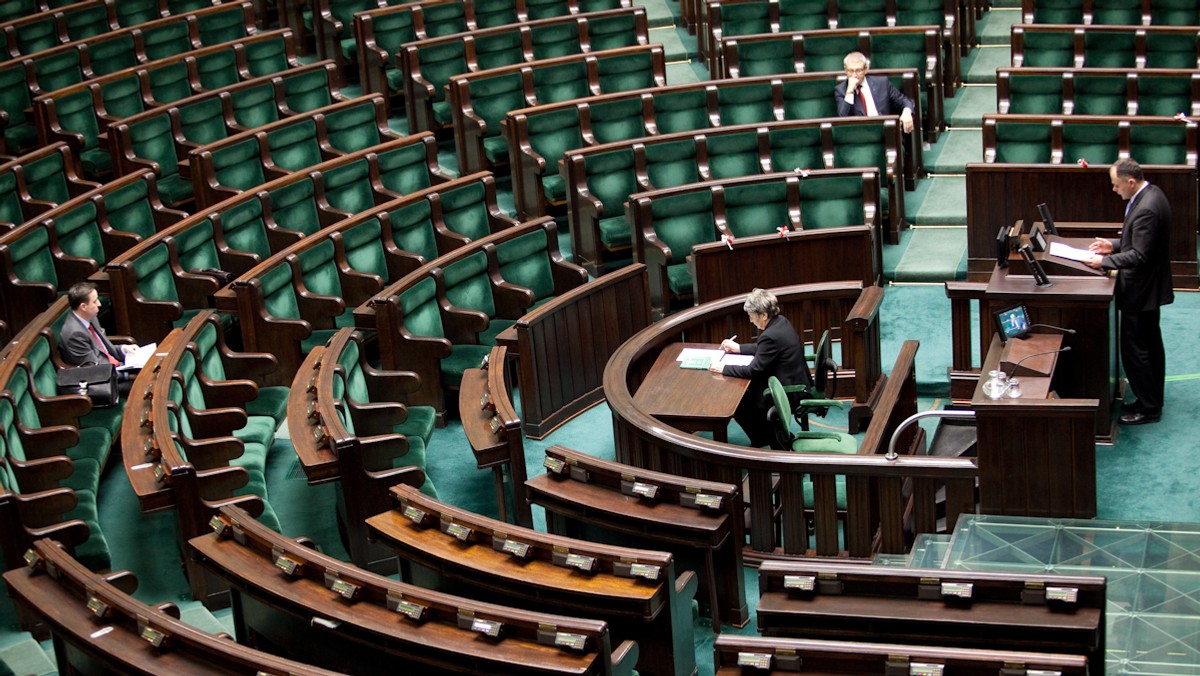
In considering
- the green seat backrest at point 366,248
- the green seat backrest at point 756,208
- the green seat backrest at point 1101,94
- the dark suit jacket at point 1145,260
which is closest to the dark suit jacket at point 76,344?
the green seat backrest at point 366,248

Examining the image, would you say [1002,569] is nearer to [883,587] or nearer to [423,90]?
[883,587]

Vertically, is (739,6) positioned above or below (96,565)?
above

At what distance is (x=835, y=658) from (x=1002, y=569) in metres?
0.66

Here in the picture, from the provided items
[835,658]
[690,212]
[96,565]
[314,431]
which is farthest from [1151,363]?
[96,565]

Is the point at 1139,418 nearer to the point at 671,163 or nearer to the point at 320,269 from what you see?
the point at 671,163

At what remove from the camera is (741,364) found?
3.88 meters

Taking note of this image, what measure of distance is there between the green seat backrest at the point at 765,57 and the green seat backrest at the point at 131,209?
224 centimetres

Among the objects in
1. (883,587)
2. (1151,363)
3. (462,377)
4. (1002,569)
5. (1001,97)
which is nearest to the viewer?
(883,587)

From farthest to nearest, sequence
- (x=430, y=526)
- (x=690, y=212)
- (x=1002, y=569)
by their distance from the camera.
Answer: (x=690, y=212) < (x=430, y=526) < (x=1002, y=569)

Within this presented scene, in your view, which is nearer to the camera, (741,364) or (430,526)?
(430,526)

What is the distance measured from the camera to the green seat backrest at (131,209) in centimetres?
479

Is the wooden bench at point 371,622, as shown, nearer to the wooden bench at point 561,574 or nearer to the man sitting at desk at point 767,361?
the wooden bench at point 561,574

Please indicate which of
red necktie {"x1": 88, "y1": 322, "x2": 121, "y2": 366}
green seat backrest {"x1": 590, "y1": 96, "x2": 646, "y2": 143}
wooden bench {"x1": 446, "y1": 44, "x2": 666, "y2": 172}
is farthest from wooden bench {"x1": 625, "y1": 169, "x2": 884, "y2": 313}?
red necktie {"x1": 88, "y1": 322, "x2": 121, "y2": 366}

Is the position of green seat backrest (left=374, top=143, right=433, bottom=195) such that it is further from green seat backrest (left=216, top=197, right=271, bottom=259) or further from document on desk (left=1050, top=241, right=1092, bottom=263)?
document on desk (left=1050, top=241, right=1092, bottom=263)
